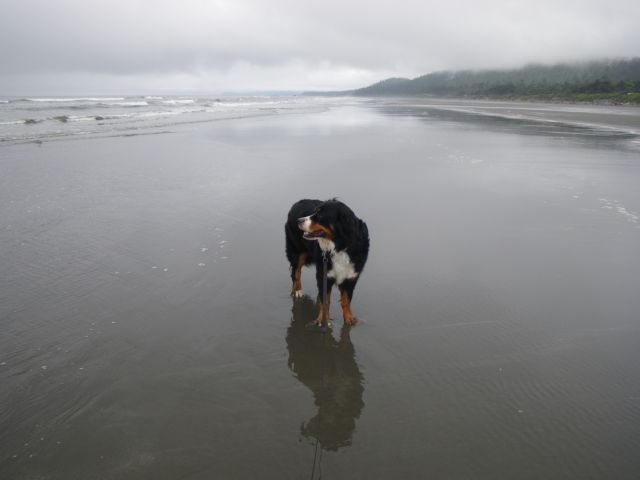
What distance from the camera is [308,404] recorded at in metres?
3.15

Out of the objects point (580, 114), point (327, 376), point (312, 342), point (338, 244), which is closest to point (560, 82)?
point (580, 114)

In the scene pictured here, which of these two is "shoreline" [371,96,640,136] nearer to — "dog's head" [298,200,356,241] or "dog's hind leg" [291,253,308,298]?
"dog's hind leg" [291,253,308,298]

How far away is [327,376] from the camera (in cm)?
353

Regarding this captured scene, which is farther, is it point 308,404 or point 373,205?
point 373,205

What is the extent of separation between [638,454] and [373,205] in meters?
5.96

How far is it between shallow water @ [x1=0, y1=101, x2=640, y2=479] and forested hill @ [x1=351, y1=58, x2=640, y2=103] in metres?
58.3

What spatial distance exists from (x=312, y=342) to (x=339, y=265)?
83cm

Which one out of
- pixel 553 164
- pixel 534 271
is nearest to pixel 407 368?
pixel 534 271

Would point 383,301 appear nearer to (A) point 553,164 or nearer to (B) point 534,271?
(B) point 534,271

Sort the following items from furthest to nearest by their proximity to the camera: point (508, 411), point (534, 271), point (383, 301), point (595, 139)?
point (595, 139), point (534, 271), point (383, 301), point (508, 411)

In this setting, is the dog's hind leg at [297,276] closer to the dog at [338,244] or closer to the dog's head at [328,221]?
the dog at [338,244]

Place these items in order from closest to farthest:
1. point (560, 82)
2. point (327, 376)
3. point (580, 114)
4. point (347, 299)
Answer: point (327, 376)
point (347, 299)
point (580, 114)
point (560, 82)

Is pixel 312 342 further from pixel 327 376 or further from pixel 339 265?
pixel 339 265

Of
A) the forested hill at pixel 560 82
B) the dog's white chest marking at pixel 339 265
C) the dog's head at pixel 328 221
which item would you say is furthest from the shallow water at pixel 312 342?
the forested hill at pixel 560 82
